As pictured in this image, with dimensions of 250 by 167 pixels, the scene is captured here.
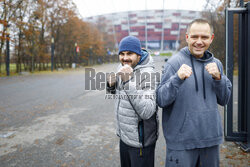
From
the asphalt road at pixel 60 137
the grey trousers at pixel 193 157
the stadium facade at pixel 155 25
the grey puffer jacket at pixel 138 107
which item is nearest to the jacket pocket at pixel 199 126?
the grey trousers at pixel 193 157

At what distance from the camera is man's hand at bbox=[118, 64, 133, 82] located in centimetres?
175

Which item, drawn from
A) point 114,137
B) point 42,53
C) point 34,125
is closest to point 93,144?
point 114,137

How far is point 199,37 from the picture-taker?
176 cm

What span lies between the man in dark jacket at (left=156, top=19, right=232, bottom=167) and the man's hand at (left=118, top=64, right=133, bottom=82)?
29 cm

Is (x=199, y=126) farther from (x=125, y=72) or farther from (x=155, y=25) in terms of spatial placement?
(x=155, y=25)

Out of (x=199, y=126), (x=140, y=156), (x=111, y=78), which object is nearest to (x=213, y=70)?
(x=199, y=126)

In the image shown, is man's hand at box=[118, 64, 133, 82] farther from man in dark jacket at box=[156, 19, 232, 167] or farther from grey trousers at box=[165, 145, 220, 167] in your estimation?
grey trousers at box=[165, 145, 220, 167]

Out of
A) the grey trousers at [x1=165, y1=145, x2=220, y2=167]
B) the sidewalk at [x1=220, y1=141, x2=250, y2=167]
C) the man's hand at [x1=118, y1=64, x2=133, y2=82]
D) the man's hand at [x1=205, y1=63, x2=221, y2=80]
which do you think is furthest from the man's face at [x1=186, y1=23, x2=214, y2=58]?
the sidewalk at [x1=220, y1=141, x2=250, y2=167]

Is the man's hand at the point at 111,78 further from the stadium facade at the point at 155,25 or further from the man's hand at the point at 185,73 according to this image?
the stadium facade at the point at 155,25

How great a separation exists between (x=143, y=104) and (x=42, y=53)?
2932 centimetres

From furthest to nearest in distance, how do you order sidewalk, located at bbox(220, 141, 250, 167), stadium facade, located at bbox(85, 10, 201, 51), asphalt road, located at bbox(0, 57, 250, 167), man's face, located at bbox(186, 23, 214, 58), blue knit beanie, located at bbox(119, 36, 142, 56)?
stadium facade, located at bbox(85, 10, 201, 51) < asphalt road, located at bbox(0, 57, 250, 167) < sidewalk, located at bbox(220, 141, 250, 167) < blue knit beanie, located at bbox(119, 36, 142, 56) < man's face, located at bbox(186, 23, 214, 58)

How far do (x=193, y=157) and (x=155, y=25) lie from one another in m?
Result: 102

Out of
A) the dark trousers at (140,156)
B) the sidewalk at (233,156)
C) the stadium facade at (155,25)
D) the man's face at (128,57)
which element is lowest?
the sidewalk at (233,156)

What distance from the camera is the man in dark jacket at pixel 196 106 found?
5.79ft
